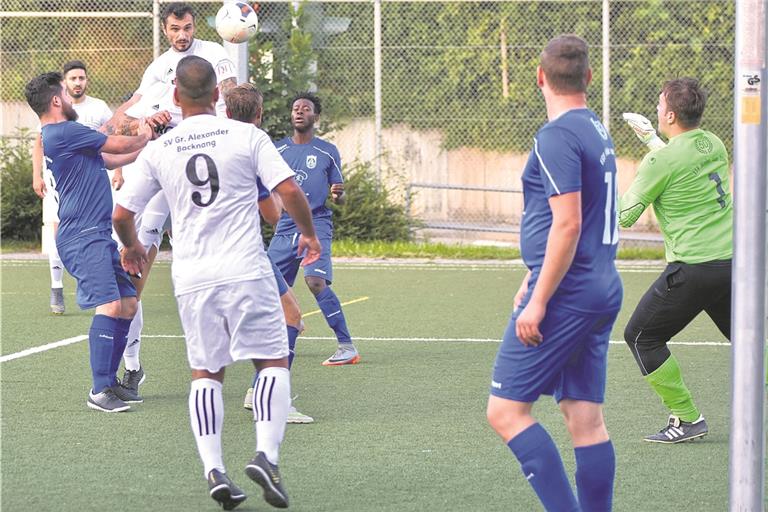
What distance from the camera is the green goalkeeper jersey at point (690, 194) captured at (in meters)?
6.53

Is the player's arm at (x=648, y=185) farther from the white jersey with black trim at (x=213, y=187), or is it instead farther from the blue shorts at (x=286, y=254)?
the blue shorts at (x=286, y=254)

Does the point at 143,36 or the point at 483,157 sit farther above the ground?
the point at 143,36

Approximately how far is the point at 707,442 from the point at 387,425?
70.8 inches

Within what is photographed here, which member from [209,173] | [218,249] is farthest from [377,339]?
[209,173]

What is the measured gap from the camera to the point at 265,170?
5.35 meters

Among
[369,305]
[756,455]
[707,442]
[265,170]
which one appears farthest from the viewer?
[369,305]

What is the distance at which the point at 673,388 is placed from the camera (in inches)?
263

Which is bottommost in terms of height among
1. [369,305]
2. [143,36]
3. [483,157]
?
[369,305]

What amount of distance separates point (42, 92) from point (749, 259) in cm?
488

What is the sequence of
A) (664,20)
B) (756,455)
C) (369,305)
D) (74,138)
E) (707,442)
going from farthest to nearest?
(664,20) < (369,305) < (74,138) < (707,442) < (756,455)

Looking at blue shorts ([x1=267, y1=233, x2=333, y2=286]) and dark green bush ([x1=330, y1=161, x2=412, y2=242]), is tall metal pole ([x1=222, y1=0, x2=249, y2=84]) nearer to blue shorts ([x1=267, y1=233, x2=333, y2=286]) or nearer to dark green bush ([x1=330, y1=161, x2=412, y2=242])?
dark green bush ([x1=330, y1=161, x2=412, y2=242])

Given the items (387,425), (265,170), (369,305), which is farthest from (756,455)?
(369,305)

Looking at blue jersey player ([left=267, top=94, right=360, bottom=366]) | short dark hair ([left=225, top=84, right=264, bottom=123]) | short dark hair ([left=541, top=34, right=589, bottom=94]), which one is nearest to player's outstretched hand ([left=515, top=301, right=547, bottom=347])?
short dark hair ([left=541, top=34, right=589, bottom=94])

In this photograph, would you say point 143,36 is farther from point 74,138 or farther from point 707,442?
point 707,442
